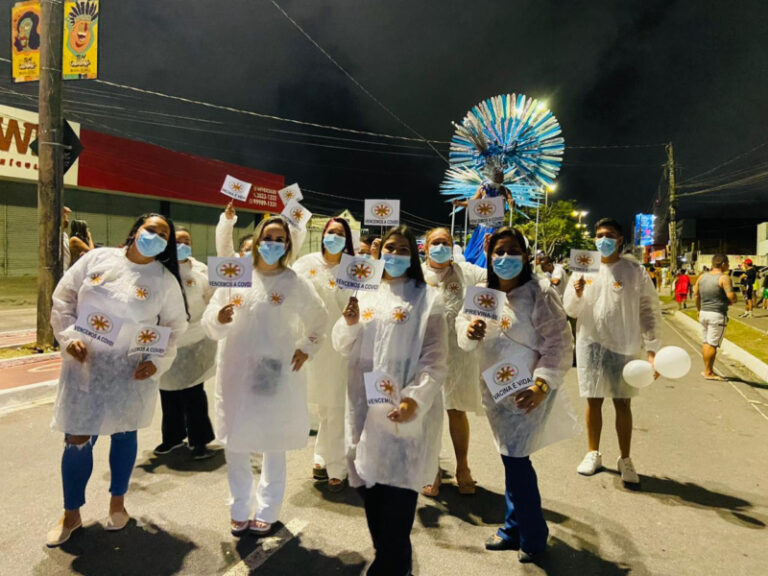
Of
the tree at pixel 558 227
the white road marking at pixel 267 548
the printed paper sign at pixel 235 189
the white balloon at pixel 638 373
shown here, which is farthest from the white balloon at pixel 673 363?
the tree at pixel 558 227

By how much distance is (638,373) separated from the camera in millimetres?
3594

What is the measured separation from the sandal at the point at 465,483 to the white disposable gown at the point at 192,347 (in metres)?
2.28

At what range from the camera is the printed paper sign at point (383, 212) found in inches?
171

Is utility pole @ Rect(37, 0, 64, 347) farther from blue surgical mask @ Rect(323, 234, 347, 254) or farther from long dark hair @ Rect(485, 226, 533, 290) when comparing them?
long dark hair @ Rect(485, 226, 533, 290)

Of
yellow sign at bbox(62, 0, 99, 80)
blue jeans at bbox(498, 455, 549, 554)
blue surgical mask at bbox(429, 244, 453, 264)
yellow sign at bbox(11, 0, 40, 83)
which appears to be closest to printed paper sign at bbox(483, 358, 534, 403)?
blue jeans at bbox(498, 455, 549, 554)

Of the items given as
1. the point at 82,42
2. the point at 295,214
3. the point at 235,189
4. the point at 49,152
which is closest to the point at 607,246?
the point at 295,214

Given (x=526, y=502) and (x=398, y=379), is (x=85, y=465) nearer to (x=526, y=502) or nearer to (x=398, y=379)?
(x=398, y=379)

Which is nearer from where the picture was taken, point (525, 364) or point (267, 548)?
point (525, 364)

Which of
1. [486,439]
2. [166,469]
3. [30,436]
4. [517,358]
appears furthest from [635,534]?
[30,436]

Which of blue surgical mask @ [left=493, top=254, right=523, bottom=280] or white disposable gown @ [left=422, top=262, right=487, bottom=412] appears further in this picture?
white disposable gown @ [left=422, top=262, right=487, bottom=412]

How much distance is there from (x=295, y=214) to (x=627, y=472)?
10.9 ft

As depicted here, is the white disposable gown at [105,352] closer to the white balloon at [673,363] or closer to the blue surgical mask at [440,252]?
the blue surgical mask at [440,252]

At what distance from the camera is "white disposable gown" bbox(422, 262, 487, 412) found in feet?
12.2

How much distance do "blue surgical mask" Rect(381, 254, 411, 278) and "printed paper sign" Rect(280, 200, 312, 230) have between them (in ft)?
5.43
